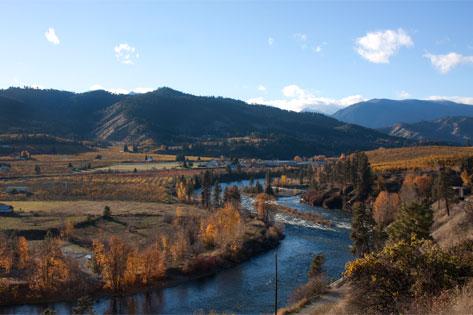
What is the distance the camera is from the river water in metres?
52.8

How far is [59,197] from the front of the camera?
4476 inches

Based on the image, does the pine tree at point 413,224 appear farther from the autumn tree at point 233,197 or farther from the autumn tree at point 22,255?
the autumn tree at point 233,197

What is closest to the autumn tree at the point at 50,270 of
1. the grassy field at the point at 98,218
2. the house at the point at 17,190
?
the grassy field at the point at 98,218

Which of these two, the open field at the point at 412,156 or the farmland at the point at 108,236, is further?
the open field at the point at 412,156

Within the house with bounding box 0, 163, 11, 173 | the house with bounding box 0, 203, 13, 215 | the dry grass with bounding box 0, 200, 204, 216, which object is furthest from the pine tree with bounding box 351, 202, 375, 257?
the house with bounding box 0, 163, 11, 173

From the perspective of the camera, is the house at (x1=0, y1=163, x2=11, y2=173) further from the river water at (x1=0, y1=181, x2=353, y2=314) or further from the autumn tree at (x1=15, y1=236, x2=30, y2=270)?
the river water at (x1=0, y1=181, x2=353, y2=314)

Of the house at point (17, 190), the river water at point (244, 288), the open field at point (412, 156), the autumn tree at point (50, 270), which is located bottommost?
the river water at point (244, 288)

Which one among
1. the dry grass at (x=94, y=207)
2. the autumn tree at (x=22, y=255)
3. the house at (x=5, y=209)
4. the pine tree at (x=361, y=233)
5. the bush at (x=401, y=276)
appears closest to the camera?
the bush at (x=401, y=276)

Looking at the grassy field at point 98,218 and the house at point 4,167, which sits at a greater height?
the house at point 4,167

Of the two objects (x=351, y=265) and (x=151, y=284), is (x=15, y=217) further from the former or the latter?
(x=351, y=265)

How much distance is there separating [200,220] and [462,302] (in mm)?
64744

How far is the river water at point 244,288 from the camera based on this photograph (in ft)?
173

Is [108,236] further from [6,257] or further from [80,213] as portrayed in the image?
[80,213]

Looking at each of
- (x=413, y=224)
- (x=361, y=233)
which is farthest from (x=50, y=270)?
(x=413, y=224)
